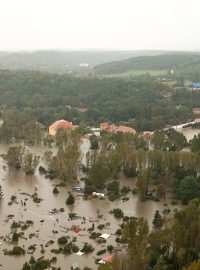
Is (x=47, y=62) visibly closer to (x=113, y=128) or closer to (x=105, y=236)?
(x=113, y=128)

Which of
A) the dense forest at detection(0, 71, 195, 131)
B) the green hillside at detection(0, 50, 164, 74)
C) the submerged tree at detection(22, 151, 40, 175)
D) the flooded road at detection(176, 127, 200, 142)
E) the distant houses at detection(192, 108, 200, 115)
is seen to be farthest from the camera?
the green hillside at detection(0, 50, 164, 74)


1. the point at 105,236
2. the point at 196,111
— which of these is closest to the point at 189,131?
the point at 196,111

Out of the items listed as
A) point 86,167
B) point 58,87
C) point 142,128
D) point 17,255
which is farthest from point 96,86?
point 17,255

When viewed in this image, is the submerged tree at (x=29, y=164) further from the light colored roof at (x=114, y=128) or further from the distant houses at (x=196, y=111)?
the distant houses at (x=196, y=111)

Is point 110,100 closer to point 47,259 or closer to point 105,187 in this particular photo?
point 105,187

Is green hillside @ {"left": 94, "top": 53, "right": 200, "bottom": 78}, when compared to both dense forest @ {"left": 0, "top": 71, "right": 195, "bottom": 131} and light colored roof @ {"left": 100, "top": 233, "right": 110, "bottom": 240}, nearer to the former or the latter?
dense forest @ {"left": 0, "top": 71, "right": 195, "bottom": 131}

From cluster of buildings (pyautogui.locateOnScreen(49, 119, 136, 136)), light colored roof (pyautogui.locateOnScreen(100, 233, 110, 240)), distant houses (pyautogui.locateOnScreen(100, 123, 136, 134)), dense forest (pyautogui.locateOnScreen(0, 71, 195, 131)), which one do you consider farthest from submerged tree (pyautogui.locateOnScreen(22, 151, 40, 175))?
dense forest (pyautogui.locateOnScreen(0, 71, 195, 131))
